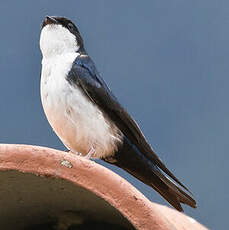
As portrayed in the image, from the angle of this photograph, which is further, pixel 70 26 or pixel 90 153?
pixel 70 26

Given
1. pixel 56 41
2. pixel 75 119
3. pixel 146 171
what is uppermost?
pixel 56 41

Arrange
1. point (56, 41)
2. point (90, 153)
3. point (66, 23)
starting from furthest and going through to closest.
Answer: point (66, 23), point (56, 41), point (90, 153)

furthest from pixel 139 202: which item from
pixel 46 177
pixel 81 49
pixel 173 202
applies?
pixel 81 49

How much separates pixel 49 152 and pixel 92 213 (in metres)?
0.27

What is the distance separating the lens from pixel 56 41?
2.07m

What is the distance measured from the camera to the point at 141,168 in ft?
6.23

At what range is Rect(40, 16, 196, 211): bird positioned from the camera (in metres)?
1.80

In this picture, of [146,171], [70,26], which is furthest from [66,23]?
[146,171]

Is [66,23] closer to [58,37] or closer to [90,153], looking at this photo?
[58,37]

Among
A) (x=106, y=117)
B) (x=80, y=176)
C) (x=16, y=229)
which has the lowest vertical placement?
(x=16, y=229)

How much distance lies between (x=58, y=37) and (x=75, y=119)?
1.36ft

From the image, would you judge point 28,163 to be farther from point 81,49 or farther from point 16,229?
point 81,49

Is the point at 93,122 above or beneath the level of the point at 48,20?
beneath

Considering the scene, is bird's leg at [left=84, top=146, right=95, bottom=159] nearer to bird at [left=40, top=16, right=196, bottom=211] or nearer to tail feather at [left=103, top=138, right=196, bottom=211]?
bird at [left=40, top=16, right=196, bottom=211]
